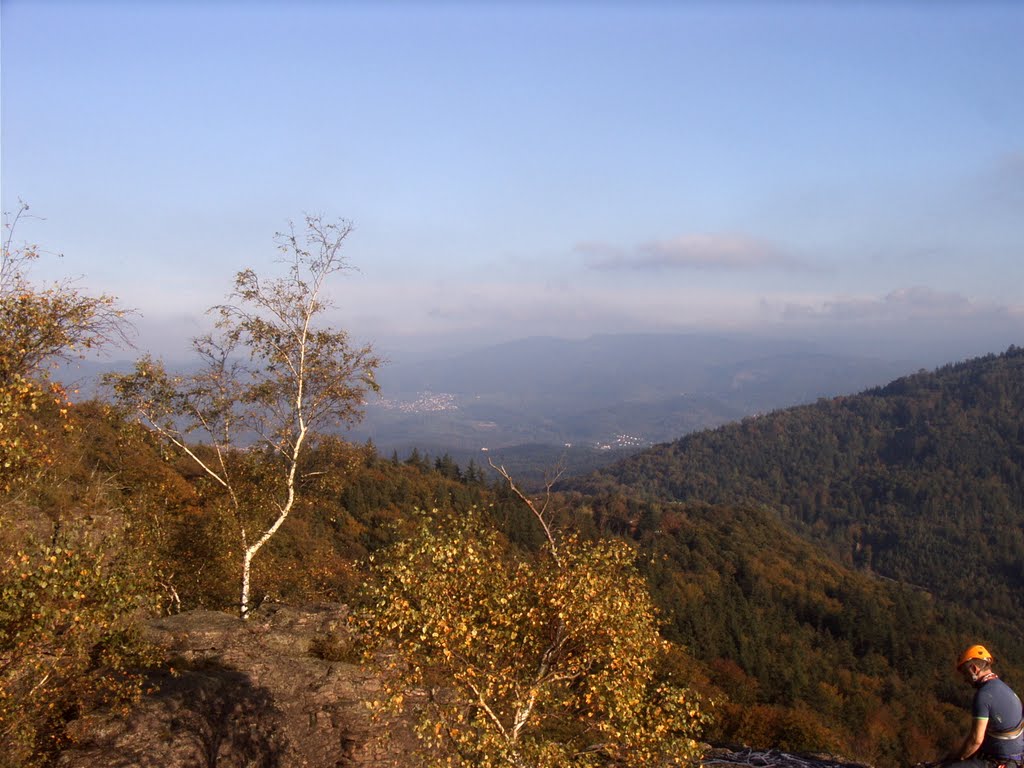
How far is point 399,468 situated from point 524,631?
79.0 meters

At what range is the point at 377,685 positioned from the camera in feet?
49.1

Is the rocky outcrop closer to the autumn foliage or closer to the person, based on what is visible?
the autumn foliage

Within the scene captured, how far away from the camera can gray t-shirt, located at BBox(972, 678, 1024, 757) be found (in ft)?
26.6

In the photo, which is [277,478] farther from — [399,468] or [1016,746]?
[399,468]

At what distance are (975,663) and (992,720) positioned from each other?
2.46 feet

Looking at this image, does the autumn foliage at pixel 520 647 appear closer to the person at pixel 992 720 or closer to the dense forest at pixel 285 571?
the dense forest at pixel 285 571

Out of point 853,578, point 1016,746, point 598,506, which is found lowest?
point 853,578

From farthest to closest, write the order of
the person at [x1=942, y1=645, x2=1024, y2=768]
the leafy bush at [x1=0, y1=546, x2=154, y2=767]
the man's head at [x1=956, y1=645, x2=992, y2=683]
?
1. the man's head at [x1=956, y1=645, x2=992, y2=683]
2. the person at [x1=942, y1=645, x2=1024, y2=768]
3. the leafy bush at [x1=0, y1=546, x2=154, y2=767]

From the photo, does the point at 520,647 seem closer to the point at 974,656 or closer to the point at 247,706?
the point at 974,656

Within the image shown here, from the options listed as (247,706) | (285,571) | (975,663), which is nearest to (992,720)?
(975,663)

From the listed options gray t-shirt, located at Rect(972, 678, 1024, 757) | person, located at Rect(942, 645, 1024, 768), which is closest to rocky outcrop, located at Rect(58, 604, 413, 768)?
person, located at Rect(942, 645, 1024, 768)

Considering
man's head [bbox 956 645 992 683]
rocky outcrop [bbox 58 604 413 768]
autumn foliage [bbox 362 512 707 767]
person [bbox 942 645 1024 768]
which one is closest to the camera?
person [bbox 942 645 1024 768]

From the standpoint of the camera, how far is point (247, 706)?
13320mm

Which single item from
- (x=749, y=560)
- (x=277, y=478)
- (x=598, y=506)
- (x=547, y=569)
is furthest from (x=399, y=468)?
(x=547, y=569)
